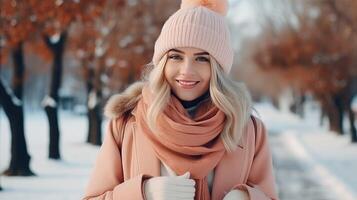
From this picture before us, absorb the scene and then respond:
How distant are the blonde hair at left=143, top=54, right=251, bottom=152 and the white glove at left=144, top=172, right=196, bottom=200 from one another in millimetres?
218

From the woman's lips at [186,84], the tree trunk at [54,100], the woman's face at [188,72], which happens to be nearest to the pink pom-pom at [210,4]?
the woman's face at [188,72]

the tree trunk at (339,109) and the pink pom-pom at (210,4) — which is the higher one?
the pink pom-pom at (210,4)

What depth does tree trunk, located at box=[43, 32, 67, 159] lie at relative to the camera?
14.5m

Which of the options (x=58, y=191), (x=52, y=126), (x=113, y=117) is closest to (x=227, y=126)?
(x=113, y=117)

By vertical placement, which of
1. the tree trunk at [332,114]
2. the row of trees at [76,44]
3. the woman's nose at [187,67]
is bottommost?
the tree trunk at [332,114]

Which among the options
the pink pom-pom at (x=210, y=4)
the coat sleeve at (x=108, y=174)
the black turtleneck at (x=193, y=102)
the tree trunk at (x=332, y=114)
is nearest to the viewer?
the coat sleeve at (x=108, y=174)

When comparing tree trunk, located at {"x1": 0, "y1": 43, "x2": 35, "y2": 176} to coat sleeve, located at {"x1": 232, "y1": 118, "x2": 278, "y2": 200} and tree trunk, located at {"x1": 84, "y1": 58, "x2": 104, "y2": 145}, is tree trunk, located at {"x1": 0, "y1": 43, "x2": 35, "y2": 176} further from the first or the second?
coat sleeve, located at {"x1": 232, "y1": 118, "x2": 278, "y2": 200}

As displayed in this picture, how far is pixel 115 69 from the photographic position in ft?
70.7

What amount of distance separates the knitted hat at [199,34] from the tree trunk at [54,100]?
12354mm

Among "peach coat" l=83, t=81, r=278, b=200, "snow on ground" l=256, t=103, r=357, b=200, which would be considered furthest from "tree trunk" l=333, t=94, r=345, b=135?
"peach coat" l=83, t=81, r=278, b=200

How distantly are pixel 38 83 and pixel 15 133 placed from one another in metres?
54.7

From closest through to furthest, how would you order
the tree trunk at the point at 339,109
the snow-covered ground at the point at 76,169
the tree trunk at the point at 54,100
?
the snow-covered ground at the point at 76,169, the tree trunk at the point at 54,100, the tree trunk at the point at 339,109

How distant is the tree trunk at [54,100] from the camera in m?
14.5

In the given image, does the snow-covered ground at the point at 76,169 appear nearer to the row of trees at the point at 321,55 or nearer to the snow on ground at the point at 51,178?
the snow on ground at the point at 51,178
